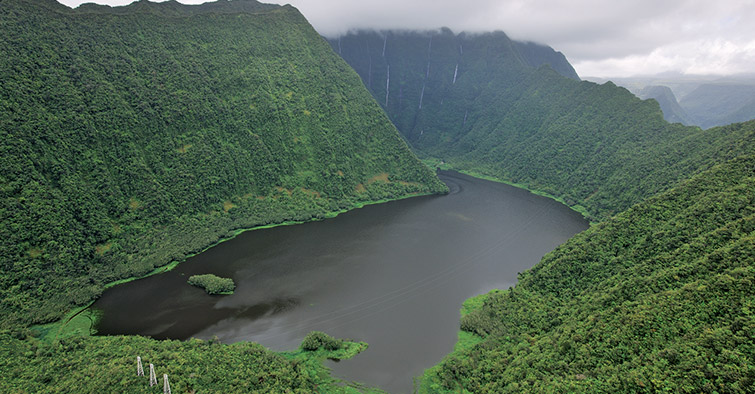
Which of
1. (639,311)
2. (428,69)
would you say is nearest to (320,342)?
(639,311)

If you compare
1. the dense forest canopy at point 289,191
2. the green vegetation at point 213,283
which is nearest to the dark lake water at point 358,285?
the green vegetation at point 213,283

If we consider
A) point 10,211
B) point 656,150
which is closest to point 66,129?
point 10,211

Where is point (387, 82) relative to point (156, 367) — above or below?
above

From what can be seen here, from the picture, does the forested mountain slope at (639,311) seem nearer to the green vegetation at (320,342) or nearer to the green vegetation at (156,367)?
the green vegetation at (320,342)

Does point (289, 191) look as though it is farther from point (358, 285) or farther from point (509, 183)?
point (509, 183)

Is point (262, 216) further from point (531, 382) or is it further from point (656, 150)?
point (656, 150)

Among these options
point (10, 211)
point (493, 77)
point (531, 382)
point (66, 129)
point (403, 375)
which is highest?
point (493, 77)
